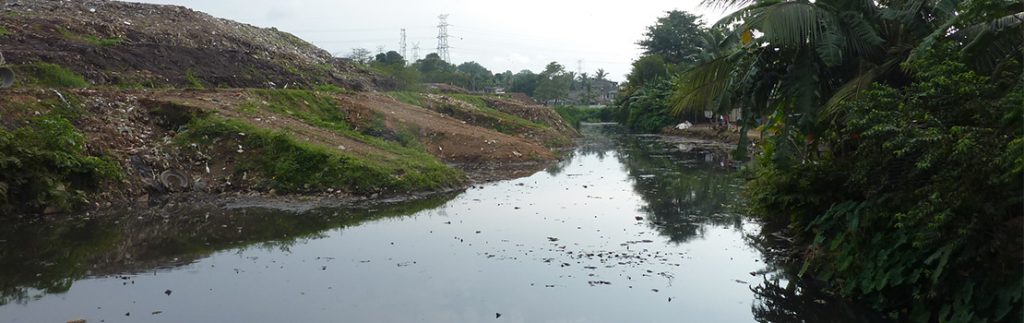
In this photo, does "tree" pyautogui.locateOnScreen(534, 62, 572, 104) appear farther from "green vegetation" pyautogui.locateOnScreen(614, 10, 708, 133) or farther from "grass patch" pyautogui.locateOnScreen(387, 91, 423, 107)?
"grass patch" pyautogui.locateOnScreen(387, 91, 423, 107)

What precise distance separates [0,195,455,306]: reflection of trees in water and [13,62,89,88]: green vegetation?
8694 millimetres

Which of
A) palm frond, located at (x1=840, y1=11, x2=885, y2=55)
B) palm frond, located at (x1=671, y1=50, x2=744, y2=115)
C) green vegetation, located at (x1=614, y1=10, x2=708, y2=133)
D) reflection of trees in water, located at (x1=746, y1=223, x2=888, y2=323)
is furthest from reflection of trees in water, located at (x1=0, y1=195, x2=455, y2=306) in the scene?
green vegetation, located at (x1=614, y1=10, x2=708, y2=133)

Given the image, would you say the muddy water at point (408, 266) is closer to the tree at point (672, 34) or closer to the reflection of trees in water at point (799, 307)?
the reflection of trees in water at point (799, 307)

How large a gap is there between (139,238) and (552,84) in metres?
80.8

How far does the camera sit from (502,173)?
21234 millimetres

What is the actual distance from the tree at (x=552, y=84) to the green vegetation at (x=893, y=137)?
265 feet

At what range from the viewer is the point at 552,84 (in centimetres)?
9050

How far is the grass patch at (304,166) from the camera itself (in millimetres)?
15617

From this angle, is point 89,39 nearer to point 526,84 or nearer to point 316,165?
point 316,165

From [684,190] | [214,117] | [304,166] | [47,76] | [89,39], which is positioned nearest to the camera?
[304,166]

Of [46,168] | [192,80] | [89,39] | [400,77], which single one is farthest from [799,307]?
[400,77]

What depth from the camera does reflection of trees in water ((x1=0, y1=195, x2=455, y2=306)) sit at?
892 cm

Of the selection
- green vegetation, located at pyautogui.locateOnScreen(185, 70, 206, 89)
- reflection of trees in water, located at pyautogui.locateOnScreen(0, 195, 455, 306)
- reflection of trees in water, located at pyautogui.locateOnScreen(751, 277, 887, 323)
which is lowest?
reflection of trees in water, located at pyautogui.locateOnScreen(0, 195, 455, 306)

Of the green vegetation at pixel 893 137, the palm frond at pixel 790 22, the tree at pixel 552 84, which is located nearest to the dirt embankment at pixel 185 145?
the green vegetation at pixel 893 137
